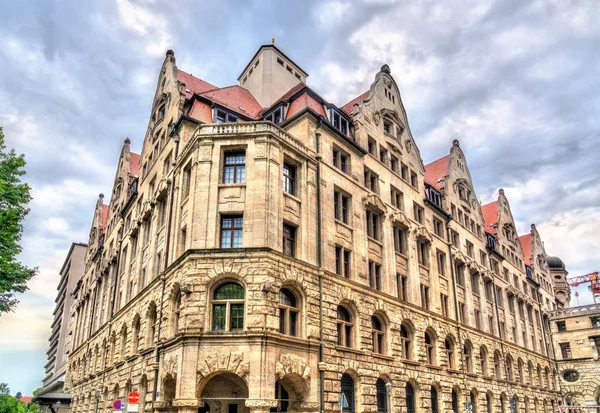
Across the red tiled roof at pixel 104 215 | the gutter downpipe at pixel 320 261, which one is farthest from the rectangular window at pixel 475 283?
the red tiled roof at pixel 104 215

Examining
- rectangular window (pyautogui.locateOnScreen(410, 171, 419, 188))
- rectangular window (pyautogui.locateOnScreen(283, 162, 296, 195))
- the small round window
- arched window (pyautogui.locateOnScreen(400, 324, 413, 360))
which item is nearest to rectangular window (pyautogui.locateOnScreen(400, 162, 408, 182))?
rectangular window (pyautogui.locateOnScreen(410, 171, 419, 188))

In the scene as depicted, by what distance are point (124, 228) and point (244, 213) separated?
23.2 m

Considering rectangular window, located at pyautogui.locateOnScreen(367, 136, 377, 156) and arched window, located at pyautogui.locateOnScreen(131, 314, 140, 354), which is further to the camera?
rectangular window, located at pyautogui.locateOnScreen(367, 136, 377, 156)

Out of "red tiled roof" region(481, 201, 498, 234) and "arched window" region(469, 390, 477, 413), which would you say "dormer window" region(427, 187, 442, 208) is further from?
"arched window" region(469, 390, 477, 413)

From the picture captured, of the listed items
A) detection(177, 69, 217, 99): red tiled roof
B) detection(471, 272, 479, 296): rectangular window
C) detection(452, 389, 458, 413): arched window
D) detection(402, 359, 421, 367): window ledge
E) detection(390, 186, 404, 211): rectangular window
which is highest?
detection(177, 69, 217, 99): red tiled roof

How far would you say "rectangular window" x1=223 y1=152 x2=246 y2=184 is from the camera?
1121 inches

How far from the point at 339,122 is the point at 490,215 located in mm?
37781

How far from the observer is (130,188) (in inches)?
1929

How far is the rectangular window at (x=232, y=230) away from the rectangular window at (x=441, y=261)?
21.7m

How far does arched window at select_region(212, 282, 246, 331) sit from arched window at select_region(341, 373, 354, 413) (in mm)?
7946

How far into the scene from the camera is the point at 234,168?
2878cm

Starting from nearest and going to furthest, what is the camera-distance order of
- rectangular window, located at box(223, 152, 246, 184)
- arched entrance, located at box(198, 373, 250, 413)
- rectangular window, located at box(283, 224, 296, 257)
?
arched entrance, located at box(198, 373, 250, 413) → rectangular window, located at box(283, 224, 296, 257) → rectangular window, located at box(223, 152, 246, 184)

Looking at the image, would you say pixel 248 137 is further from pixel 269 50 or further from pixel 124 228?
pixel 124 228

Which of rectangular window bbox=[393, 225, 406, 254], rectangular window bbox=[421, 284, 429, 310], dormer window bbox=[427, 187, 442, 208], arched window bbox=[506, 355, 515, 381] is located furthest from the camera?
arched window bbox=[506, 355, 515, 381]
